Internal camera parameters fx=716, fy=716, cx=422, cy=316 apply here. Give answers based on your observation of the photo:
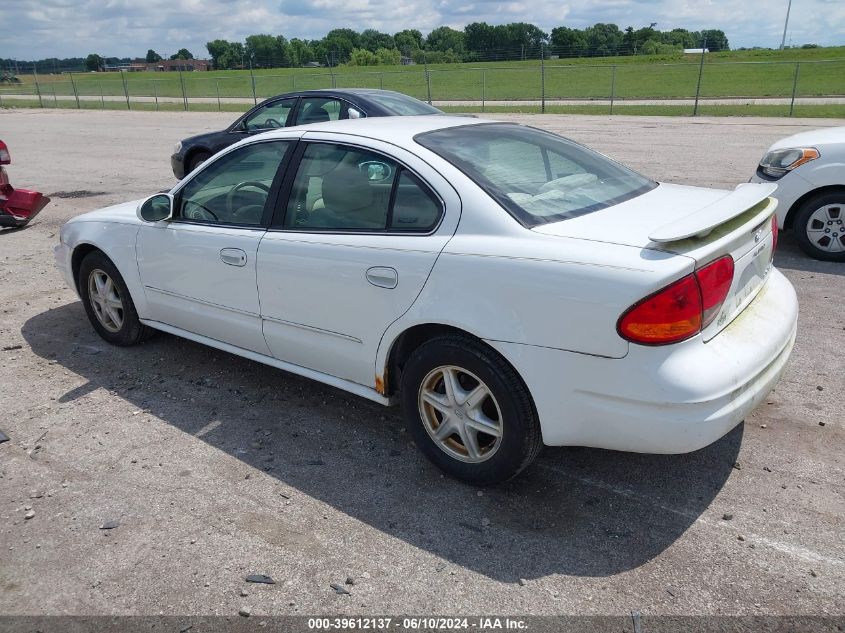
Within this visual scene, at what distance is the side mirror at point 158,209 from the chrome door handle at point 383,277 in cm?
175

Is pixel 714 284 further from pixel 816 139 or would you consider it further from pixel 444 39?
pixel 444 39

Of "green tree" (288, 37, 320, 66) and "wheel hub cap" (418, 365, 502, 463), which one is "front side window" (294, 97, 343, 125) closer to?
"wheel hub cap" (418, 365, 502, 463)

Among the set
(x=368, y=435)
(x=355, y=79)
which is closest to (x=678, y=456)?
(x=368, y=435)

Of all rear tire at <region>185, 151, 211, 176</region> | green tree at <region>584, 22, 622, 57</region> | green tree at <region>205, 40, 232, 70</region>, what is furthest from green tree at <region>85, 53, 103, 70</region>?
rear tire at <region>185, 151, 211, 176</region>

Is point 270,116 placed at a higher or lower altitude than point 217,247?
higher

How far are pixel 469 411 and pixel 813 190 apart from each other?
16.8ft

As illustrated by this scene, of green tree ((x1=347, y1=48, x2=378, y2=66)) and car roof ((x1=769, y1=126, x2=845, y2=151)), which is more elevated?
car roof ((x1=769, y1=126, x2=845, y2=151))

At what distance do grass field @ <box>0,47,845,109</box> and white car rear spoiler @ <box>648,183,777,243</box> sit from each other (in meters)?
30.2

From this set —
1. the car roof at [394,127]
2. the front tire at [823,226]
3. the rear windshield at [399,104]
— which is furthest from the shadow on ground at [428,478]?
the rear windshield at [399,104]

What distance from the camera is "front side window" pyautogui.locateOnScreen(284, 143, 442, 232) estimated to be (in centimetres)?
344

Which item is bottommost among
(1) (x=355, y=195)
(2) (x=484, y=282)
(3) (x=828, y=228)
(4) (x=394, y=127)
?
(3) (x=828, y=228)

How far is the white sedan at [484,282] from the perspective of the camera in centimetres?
280

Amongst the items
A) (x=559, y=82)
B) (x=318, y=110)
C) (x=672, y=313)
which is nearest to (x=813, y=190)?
(x=672, y=313)

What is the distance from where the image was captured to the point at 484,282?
3.05 m
